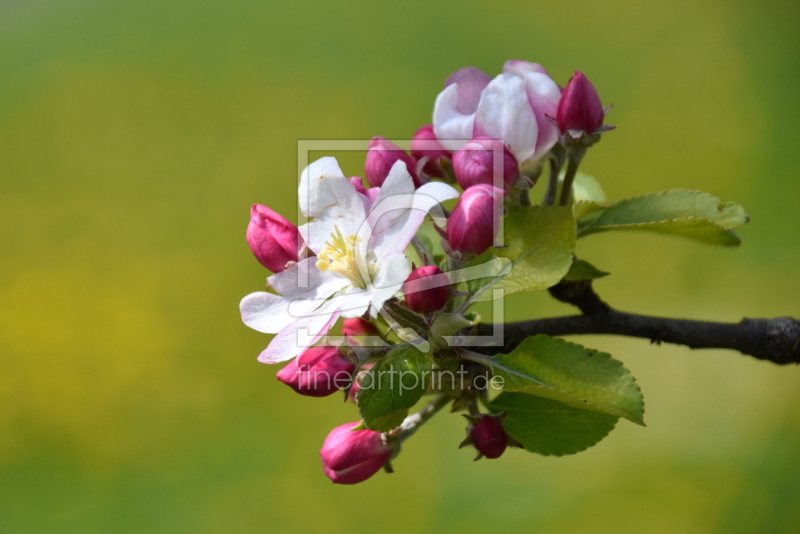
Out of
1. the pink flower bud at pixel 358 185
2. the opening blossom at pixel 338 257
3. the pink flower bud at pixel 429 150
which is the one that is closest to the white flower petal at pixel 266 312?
the opening blossom at pixel 338 257

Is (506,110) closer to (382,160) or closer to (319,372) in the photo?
(382,160)

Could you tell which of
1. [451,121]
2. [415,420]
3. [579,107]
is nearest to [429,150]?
[451,121]

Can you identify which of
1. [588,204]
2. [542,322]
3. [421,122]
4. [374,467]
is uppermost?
[421,122]

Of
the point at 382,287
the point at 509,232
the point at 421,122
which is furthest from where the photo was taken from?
the point at 421,122

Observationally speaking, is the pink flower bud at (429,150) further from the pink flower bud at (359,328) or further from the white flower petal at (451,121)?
the pink flower bud at (359,328)

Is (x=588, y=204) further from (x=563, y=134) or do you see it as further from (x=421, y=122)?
(x=421, y=122)

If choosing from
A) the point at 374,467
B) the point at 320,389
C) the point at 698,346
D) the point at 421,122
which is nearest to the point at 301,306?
the point at 320,389
